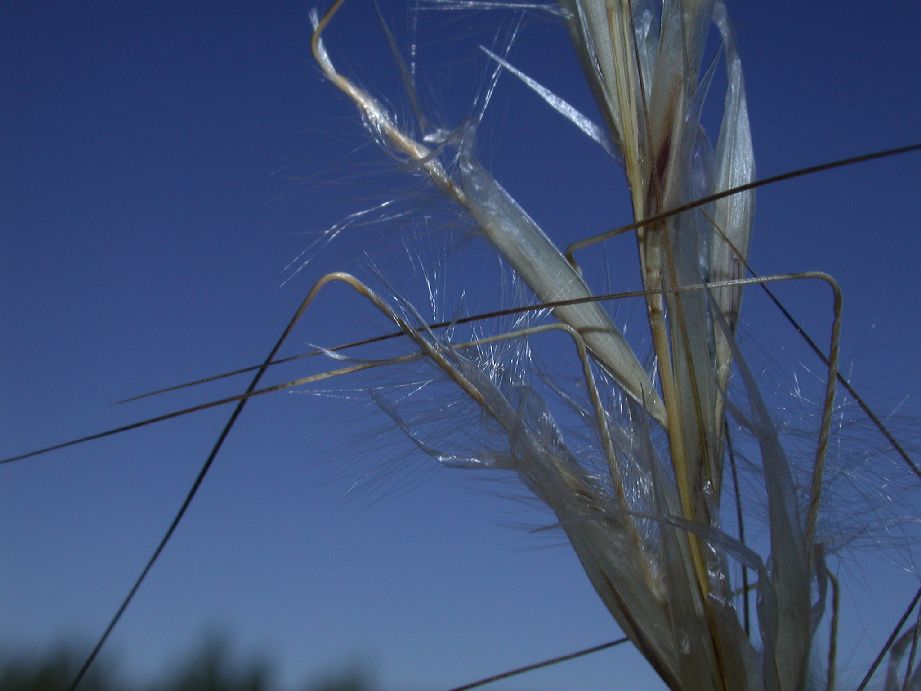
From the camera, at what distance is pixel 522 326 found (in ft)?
2.10

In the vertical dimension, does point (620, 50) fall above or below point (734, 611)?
above

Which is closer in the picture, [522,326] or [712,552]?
[712,552]

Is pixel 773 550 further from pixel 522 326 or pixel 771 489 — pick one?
pixel 522 326

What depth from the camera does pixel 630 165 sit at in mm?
589

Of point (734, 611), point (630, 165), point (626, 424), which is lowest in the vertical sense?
point (734, 611)

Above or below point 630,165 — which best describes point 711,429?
below

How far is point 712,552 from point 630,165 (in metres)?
0.23

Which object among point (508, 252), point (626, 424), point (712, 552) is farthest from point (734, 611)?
point (508, 252)

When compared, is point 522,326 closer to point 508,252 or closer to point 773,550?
point 508,252

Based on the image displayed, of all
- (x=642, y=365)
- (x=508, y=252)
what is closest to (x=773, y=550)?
(x=642, y=365)

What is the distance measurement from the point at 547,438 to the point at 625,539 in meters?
0.08

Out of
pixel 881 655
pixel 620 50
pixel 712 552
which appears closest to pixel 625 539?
pixel 712 552

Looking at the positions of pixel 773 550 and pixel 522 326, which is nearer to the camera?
pixel 773 550

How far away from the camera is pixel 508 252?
0.60m
